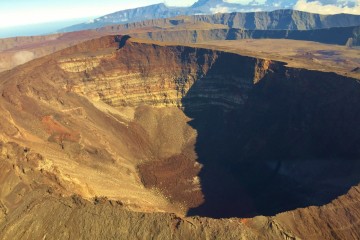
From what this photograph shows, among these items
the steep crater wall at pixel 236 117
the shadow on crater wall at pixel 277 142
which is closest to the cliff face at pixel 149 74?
the steep crater wall at pixel 236 117

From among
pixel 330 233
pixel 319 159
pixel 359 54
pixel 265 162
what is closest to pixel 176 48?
pixel 265 162

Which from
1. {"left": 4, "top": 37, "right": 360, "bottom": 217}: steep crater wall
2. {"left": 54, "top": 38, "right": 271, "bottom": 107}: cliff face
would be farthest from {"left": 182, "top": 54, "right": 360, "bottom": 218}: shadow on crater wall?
{"left": 54, "top": 38, "right": 271, "bottom": 107}: cliff face

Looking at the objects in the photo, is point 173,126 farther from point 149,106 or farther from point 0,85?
point 0,85

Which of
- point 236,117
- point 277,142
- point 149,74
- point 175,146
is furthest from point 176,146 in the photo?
point 149,74

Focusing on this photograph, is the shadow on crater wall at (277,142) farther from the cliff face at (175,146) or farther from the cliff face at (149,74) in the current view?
the cliff face at (149,74)

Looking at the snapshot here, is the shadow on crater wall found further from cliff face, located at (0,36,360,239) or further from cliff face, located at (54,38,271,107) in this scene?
cliff face, located at (54,38,271,107)
